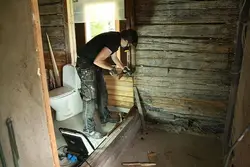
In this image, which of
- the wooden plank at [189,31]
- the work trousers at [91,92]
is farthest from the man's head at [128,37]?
the work trousers at [91,92]

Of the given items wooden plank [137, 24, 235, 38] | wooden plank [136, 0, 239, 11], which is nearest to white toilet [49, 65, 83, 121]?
wooden plank [137, 24, 235, 38]

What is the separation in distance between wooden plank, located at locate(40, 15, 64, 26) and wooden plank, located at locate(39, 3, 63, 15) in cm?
5

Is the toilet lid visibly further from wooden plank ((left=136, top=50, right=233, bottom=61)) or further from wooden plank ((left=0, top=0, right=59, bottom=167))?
wooden plank ((left=0, top=0, right=59, bottom=167))

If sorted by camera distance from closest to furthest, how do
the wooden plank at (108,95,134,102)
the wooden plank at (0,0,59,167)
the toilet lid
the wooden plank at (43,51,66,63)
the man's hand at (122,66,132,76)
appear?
the wooden plank at (0,0,59,167)
the man's hand at (122,66,132,76)
the toilet lid
the wooden plank at (108,95,134,102)
the wooden plank at (43,51,66,63)

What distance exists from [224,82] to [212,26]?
1.90 feet

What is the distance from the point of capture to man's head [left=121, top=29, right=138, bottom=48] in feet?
8.00

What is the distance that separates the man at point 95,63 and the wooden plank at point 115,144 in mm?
345

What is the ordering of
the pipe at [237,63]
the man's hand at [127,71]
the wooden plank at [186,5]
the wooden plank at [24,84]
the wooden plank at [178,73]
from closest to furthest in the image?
the wooden plank at [24,84] → the pipe at [237,63] → the wooden plank at [186,5] → the wooden plank at [178,73] → the man's hand at [127,71]

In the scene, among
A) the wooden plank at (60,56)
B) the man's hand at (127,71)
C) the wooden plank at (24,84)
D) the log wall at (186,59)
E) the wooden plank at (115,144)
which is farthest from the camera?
the wooden plank at (60,56)

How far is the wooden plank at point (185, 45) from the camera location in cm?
231

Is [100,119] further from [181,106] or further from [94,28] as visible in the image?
[94,28]

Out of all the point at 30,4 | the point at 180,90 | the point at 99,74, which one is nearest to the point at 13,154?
the point at 30,4

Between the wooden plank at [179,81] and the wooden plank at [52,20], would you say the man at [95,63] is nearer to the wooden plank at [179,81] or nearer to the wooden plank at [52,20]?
the wooden plank at [179,81]

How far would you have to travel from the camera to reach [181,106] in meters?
2.69
